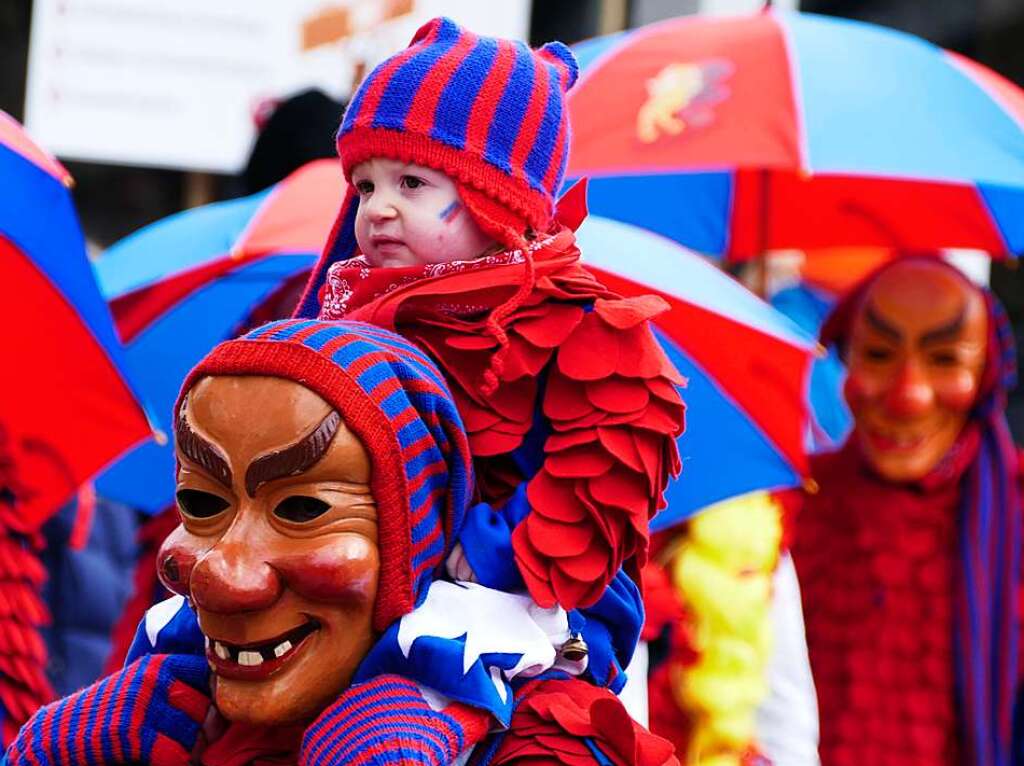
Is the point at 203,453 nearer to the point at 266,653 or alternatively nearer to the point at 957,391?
the point at 266,653

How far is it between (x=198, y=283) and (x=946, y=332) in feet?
6.21

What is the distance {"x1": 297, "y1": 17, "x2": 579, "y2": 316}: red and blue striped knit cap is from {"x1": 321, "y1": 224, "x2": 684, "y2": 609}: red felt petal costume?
88 mm

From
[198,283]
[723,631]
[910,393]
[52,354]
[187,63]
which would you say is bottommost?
[187,63]

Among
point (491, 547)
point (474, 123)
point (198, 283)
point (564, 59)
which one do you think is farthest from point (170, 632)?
point (198, 283)

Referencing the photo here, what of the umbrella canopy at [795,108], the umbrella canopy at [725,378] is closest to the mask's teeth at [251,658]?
the umbrella canopy at [725,378]

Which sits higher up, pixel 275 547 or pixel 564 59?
pixel 564 59

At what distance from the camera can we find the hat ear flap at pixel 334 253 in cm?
255

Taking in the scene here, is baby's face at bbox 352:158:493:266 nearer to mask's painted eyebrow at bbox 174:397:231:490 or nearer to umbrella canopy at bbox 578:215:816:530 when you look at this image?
mask's painted eyebrow at bbox 174:397:231:490

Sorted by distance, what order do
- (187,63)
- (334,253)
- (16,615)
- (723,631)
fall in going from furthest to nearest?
(187,63), (723,631), (16,615), (334,253)

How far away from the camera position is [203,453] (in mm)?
2121

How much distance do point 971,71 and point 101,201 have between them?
502cm

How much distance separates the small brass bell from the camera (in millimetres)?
2250

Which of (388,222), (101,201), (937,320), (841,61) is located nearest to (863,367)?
(937,320)

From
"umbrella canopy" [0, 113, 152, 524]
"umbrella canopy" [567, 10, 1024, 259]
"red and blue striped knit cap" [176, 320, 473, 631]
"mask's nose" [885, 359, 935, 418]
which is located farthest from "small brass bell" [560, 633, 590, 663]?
"mask's nose" [885, 359, 935, 418]
